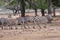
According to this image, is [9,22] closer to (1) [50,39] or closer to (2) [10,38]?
(2) [10,38]

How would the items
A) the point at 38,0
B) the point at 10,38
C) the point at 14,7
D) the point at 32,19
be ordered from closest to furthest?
1. the point at 10,38
2. the point at 32,19
3. the point at 38,0
4. the point at 14,7

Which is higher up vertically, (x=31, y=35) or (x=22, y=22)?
(x=22, y=22)

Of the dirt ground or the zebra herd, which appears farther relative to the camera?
the zebra herd

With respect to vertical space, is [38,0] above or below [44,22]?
above

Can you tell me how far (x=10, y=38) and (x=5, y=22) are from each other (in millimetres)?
9046

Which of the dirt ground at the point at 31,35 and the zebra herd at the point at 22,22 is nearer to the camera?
the dirt ground at the point at 31,35

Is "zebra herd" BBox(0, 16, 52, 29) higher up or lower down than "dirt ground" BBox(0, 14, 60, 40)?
higher up

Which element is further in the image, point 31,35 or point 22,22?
point 22,22

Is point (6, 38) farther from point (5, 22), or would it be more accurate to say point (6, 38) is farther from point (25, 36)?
point (5, 22)

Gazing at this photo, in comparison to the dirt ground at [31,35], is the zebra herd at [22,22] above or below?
above

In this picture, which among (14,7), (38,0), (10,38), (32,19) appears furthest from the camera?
(14,7)

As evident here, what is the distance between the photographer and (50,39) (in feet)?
58.9

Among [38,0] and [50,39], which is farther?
[38,0]

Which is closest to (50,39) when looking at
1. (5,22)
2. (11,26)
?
(11,26)
